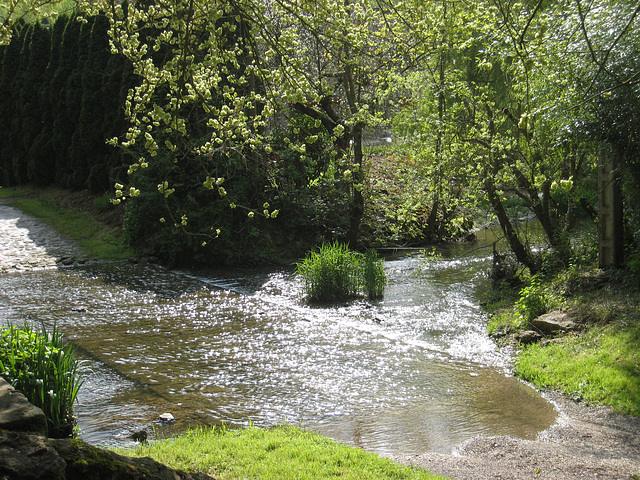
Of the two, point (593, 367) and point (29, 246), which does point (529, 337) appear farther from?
point (29, 246)

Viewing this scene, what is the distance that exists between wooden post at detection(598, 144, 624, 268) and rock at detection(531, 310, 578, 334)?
117cm

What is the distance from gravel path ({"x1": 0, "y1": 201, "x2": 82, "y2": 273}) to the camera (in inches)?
496

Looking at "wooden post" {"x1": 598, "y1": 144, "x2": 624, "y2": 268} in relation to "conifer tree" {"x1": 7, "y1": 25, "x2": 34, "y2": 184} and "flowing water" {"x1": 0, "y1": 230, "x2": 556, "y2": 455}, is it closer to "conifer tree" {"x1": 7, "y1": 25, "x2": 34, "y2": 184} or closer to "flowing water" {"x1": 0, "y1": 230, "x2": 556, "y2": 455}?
"flowing water" {"x1": 0, "y1": 230, "x2": 556, "y2": 455}

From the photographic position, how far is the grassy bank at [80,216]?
45.7 ft

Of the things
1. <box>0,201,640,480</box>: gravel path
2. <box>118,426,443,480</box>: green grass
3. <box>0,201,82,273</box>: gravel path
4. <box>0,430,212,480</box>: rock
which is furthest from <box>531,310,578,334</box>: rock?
<box>0,201,82,273</box>: gravel path

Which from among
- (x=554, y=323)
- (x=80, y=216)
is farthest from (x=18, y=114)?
(x=554, y=323)

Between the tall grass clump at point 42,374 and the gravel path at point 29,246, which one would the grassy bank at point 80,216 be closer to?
the gravel path at point 29,246

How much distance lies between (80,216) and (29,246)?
2709 mm

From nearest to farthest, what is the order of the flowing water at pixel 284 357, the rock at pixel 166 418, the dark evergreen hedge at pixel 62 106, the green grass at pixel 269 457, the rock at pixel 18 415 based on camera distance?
the rock at pixel 18 415 → the green grass at pixel 269 457 → the rock at pixel 166 418 → the flowing water at pixel 284 357 → the dark evergreen hedge at pixel 62 106

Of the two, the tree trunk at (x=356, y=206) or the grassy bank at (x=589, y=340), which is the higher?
the tree trunk at (x=356, y=206)

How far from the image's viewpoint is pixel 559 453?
466cm

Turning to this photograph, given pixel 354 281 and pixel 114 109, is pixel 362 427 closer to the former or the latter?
pixel 354 281

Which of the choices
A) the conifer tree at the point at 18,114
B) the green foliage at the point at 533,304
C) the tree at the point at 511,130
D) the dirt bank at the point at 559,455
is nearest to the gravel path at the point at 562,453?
the dirt bank at the point at 559,455

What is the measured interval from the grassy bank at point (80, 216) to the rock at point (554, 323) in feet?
30.8
